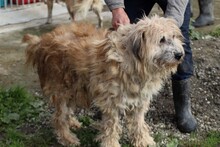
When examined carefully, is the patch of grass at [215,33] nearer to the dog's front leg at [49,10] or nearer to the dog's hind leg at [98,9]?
the dog's hind leg at [98,9]

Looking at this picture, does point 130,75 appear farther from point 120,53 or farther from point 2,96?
point 2,96

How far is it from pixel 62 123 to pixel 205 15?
4334 millimetres

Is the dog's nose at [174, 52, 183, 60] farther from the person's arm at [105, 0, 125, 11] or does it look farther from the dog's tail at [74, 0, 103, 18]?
the dog's tail at [74, 0, 103, 18]

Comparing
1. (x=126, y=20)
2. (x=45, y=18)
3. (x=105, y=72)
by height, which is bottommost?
(x=45, y=18)

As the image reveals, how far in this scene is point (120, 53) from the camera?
3818mm

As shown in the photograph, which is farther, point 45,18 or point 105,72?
point 45,18

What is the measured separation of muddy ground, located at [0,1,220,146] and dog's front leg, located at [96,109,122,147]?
2.31 feet

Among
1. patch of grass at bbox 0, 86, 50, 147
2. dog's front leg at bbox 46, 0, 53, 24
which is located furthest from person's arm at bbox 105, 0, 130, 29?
dog's front leg at bbox 46, 0, 53, 24

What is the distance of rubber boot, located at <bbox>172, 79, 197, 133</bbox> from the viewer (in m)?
4.81

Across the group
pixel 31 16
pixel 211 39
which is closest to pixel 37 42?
pixel 211 39

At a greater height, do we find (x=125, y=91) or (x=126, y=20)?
(x=126, y=20)

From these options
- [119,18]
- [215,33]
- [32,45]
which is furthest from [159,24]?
[215,33]

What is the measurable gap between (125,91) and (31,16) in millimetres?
4505

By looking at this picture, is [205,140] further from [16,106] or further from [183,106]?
[16,106]
